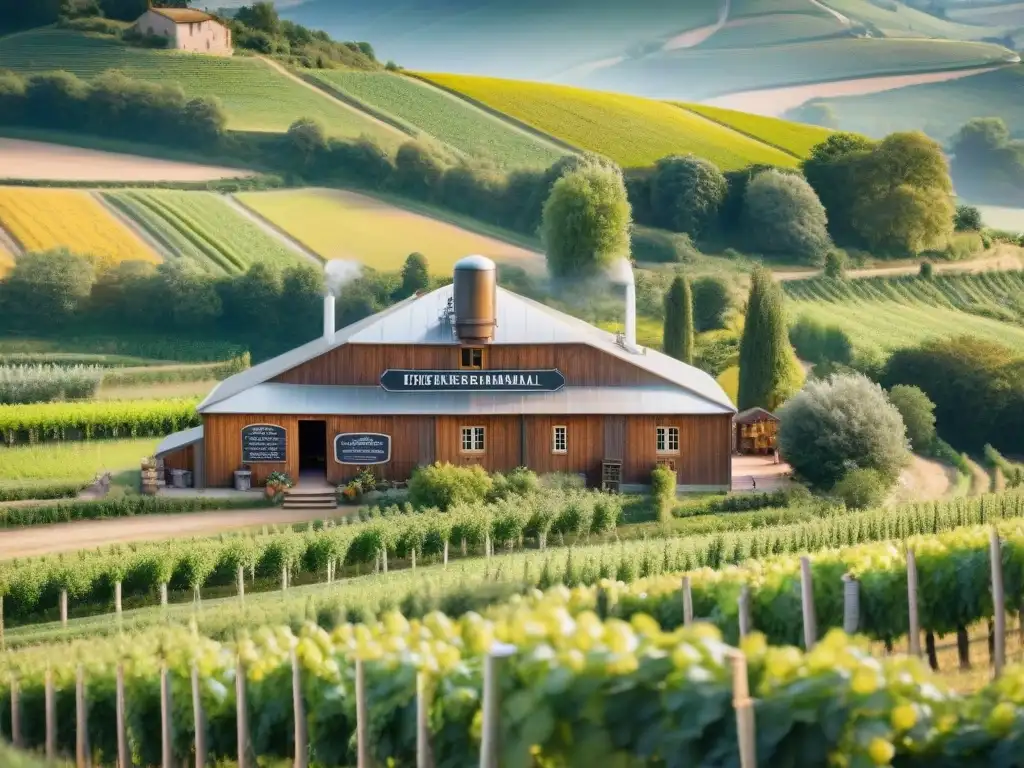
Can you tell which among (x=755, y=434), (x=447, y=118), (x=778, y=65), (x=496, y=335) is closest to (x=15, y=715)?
(x=496, y=335)

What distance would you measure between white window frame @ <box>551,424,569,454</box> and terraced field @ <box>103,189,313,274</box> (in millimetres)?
34725

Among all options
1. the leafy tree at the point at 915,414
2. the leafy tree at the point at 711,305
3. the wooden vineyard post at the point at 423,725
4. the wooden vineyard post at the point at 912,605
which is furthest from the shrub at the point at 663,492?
the wooden vineyard post at the point at 423,725

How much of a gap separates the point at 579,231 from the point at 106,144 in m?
28.1

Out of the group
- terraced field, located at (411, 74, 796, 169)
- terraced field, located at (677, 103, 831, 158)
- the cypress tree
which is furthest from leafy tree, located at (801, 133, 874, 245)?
the cypress tree

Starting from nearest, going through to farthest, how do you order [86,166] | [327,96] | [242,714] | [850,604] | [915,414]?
1. [242,714]
2. [850,604]
3. [915,414]
4. [86,166]
5. [327,96]

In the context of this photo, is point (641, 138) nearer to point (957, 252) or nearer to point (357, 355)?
point (957, 252)

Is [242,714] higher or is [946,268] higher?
[946,268]

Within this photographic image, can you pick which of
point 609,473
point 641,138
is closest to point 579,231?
point 641,138

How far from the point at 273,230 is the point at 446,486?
43943mm

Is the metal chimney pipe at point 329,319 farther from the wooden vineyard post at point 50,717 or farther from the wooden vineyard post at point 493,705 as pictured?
the wooden vineyard post at point 493,705

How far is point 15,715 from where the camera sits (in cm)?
2077

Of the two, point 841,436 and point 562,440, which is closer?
point 841,436

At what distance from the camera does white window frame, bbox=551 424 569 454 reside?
4266cm

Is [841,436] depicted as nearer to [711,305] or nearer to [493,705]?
[711,305]
